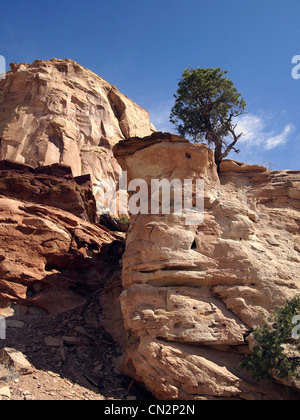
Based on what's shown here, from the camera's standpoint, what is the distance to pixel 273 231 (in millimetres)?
11086

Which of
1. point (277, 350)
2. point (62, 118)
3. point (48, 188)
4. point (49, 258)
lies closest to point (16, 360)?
point (49, 258)

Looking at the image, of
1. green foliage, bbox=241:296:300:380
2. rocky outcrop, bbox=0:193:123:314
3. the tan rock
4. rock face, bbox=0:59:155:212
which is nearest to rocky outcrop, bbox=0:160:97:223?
rocky outcrop, bbox=0:193:123:314

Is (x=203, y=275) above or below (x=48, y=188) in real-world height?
below

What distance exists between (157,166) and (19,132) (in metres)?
25.3

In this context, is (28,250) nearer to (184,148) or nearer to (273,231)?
(184,148)

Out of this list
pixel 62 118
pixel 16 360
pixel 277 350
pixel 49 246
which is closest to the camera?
pixel 277 350

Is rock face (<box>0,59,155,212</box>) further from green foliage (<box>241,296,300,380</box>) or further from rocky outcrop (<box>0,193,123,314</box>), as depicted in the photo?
green foliage (<box>241,296,300,380</box>)

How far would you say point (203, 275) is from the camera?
30.5ft

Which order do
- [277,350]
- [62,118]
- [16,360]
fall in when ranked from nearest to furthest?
[277,350]
[16,360]
[62,118]

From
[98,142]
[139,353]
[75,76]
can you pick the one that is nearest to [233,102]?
[139,353]

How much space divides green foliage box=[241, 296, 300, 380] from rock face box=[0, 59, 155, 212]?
24469 mm

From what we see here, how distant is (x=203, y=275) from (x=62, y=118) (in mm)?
28482

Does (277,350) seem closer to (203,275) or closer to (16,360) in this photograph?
(203,275)

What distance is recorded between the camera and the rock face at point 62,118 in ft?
105
